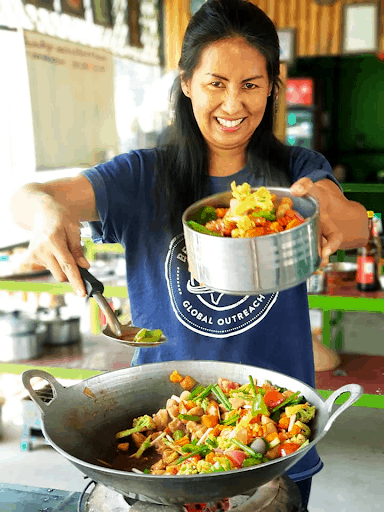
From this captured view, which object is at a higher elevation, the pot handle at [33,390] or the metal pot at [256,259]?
the metal pot at [256,259]

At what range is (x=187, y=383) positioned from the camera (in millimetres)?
1237

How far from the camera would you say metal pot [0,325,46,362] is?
10.2ft

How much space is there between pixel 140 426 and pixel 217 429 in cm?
17

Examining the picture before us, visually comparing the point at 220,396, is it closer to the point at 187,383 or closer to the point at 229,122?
the point at 187,383

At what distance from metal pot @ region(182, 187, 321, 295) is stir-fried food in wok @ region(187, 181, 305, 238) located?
5cm

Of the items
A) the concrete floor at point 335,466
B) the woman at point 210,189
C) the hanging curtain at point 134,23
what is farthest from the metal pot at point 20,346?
the hanging curtain at point 134,23

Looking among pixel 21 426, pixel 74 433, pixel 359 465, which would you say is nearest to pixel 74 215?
pixel 74 433

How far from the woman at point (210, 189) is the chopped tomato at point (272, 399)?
0.27 m

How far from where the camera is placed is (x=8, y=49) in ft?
13.2

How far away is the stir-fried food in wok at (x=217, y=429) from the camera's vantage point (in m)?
1.00

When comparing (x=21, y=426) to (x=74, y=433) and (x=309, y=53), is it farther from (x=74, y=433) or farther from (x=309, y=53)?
(x=309, y=53)

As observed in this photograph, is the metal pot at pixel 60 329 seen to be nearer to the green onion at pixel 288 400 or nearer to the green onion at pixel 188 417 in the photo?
the green onion at pixel 188 417

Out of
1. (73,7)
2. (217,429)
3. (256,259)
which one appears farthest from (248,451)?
(73,7)

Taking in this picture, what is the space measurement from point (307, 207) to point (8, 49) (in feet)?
11.8
